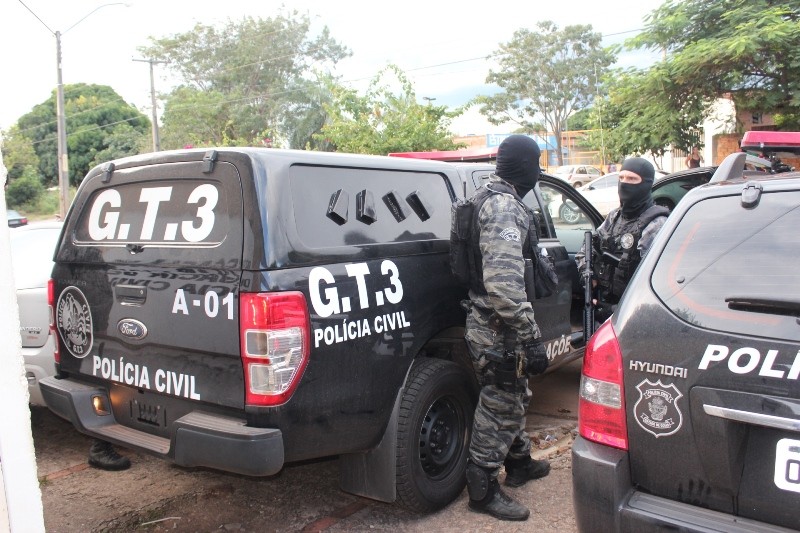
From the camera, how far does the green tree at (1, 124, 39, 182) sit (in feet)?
134

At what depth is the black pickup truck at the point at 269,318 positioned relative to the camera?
8.48 feet

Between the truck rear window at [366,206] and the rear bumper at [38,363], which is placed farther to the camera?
the rear bumper at [38,363]

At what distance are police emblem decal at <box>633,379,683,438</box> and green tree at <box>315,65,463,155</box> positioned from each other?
43.0 feet

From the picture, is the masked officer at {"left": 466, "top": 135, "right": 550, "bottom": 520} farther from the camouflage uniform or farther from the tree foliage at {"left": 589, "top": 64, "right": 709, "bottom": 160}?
the tree foliage at {"left": 589, "top": 64, "right": 709, "bottom": 160}

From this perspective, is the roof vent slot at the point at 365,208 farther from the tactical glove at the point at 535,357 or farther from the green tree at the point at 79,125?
the green tree at the point at 79,125

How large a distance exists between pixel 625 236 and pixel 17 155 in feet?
152

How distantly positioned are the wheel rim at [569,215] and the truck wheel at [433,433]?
2106mm

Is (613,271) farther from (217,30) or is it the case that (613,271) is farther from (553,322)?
(217,30)

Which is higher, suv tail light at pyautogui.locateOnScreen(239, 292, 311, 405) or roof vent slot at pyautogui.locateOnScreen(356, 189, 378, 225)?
roof vent slot at pyautogui.locateOnScreen(356, 189, 378, 225)

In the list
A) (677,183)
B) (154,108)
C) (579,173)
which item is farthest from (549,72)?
(677,183)

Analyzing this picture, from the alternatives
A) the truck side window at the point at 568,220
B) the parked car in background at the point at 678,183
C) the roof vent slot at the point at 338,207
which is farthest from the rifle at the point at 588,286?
the parked car in background at the point at 678,183

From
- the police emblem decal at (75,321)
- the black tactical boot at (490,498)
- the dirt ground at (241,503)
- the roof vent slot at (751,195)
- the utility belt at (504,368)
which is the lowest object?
the dirt ground at (241,503)

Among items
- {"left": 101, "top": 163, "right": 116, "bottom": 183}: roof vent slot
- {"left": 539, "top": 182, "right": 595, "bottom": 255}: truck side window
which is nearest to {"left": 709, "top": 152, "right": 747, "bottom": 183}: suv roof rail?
{"left": 539, "top": 182, "right": 595, "bottom": 255}: truck side window

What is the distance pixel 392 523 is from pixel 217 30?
40.2 m
